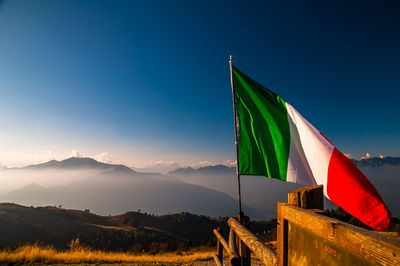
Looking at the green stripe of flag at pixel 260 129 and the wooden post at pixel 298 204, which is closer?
the wooden post at pixel 298 204

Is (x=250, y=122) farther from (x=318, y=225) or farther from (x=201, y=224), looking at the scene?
(x=201, y=224)

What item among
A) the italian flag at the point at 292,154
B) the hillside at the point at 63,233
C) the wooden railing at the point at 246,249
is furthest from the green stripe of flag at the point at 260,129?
the hillside at the point at 63,233

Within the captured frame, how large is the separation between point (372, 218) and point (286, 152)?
1941 millimetres

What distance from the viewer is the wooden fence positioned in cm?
97

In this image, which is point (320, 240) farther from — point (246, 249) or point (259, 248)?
point (246, 249)

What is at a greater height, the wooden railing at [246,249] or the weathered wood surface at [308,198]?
the weathered wood surface at [308,198]

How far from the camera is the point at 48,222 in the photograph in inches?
1870

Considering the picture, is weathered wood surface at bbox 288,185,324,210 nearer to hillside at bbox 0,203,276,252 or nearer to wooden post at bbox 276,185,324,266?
wooden post at bbox 276,185,324,266

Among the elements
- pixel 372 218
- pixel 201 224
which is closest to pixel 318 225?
pixel 372 218

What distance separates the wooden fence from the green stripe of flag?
2.57 meters

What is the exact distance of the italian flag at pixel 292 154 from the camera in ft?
8.65

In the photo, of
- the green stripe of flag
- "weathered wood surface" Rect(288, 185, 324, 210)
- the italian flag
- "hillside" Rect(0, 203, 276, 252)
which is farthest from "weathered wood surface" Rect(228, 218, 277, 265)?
"hillside" Rect(0, 203, 276, 252)

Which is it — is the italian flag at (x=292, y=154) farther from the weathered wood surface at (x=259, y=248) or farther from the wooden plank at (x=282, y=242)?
the wooden plank at (x=282, y=242)

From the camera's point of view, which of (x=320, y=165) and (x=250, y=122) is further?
(x=250, y=122)
